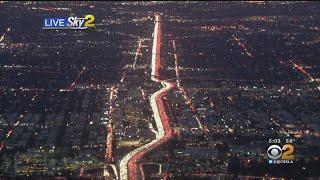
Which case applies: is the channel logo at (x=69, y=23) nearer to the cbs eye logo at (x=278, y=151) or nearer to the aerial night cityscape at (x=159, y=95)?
the aerial night cityscape at (x=159, y=95)

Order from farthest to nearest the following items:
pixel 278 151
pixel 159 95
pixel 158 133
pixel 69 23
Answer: pixel 69 23 → pixel 159 95 → pixel 158 133 → pixel 278 151

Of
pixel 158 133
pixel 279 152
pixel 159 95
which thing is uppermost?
pixel 159 95

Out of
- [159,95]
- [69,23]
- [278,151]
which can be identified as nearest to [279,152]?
[278,151]

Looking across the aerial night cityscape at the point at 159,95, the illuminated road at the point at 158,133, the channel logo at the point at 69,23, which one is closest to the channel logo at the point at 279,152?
the aerial night cityscape at the point at 159,95

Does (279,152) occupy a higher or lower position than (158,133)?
lower

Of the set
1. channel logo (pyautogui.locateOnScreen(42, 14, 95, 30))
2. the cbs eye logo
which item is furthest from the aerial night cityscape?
channel logo (pyautogui.locateOnScreen(42, 14, 95, 30))

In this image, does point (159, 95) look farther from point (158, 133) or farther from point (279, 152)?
point (279, 152)
